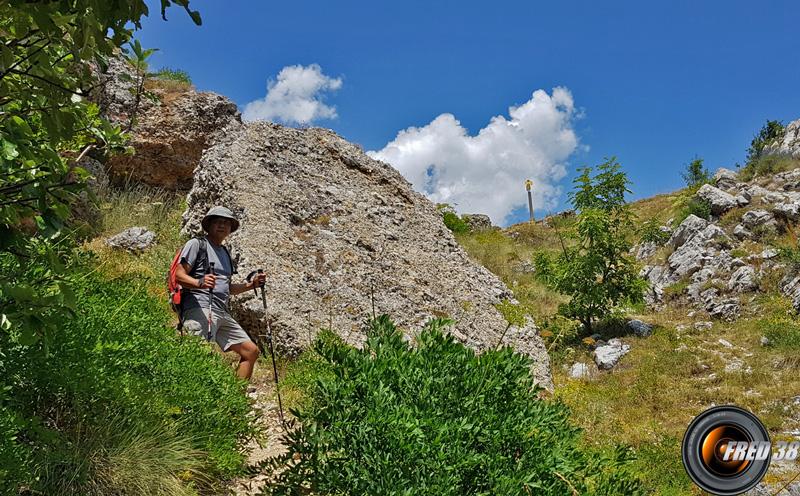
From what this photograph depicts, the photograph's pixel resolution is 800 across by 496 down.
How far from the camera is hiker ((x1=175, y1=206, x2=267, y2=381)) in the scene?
4.60 m

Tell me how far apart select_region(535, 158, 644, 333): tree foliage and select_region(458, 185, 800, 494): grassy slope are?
67 centimetres

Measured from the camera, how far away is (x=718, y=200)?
15.7m

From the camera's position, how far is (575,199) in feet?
35.9

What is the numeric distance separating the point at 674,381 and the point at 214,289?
20.7 feet

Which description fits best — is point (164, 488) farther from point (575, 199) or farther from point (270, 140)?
point (575, 199)

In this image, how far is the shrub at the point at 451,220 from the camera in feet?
52.2

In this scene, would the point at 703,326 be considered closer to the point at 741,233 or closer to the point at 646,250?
the point at 741,233

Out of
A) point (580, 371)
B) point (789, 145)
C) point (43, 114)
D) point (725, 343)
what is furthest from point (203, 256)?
point (789, 145)

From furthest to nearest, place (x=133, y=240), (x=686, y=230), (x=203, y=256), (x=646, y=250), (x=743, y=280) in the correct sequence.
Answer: (x=646, y=250)
(x=686, y=230)
(x=743, y=280)
(x=133, y=240)
(x=203, y=256)

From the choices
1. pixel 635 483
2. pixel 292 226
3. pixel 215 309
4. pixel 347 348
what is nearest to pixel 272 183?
pixel 292 226

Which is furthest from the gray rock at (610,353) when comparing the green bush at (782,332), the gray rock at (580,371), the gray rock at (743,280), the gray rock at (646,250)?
the gray rock at (646,250)

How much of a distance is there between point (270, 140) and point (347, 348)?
583 cm

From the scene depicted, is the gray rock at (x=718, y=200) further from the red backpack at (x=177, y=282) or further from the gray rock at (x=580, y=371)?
the red backpack at (x=177, y=282)

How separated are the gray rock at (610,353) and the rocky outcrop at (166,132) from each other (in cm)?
747
